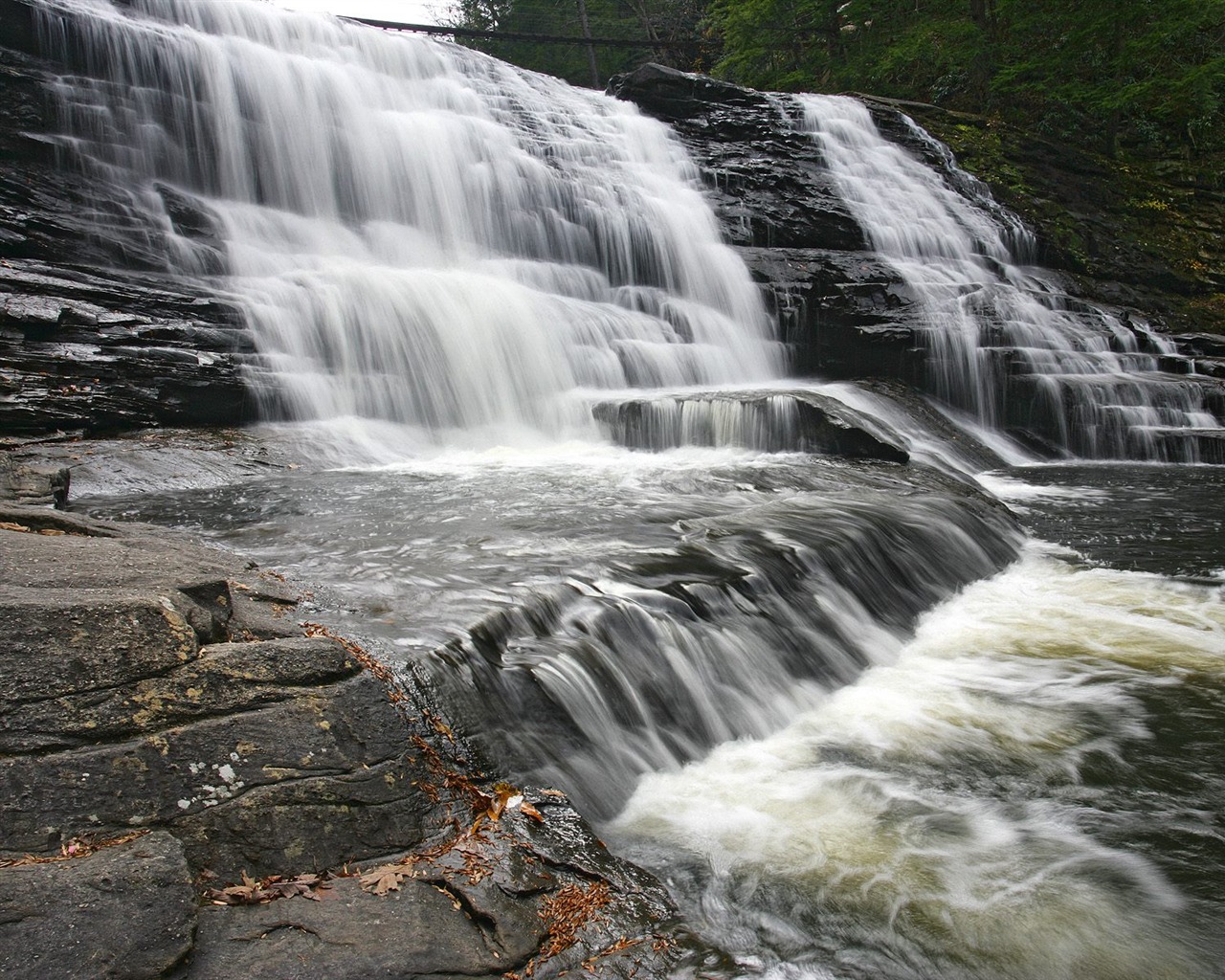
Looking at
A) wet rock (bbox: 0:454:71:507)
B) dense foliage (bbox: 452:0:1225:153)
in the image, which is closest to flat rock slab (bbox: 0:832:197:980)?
wet rock (bbox: 0:454:71:507)

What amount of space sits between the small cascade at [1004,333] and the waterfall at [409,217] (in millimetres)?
2824

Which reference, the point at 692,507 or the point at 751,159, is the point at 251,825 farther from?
the point at 751,159

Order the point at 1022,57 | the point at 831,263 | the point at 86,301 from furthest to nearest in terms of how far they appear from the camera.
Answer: the point at 1022,57 < the point at 831,263 < the point at 86,301

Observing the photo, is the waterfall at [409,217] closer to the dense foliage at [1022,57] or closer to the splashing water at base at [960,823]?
the splashing water at base at [960,823]

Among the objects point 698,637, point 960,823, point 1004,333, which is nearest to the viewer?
point 960,823

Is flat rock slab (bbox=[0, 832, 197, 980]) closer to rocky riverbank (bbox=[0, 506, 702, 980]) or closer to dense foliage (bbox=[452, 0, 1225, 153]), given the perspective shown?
rocky riverbank (bbox=[0, 506, 702, 980])

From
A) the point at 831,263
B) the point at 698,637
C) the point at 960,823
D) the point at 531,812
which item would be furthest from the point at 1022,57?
the point at 531,812

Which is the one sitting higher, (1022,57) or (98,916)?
(1022,57)

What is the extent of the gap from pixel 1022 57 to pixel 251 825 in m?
23.2

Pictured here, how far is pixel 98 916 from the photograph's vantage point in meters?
1.82

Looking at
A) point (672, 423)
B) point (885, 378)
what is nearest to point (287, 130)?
point (672, 423)

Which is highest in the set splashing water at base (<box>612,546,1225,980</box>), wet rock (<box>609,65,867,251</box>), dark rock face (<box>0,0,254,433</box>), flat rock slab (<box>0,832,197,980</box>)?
wet rock (<box>609,65,867,251</box>)

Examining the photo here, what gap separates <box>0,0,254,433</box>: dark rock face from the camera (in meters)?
7.82

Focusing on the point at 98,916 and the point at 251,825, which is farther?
the point at 251,825
